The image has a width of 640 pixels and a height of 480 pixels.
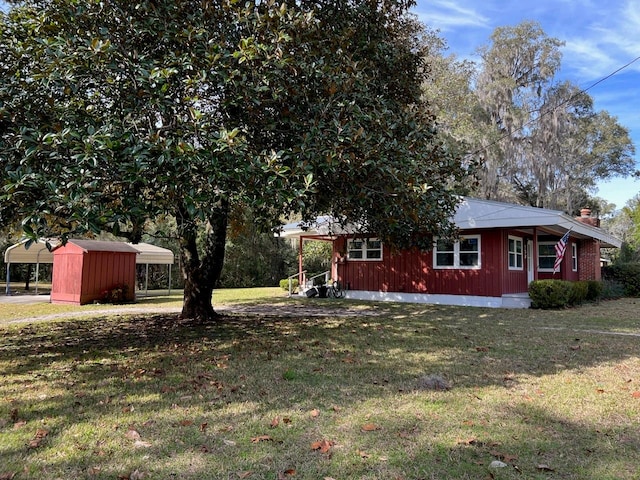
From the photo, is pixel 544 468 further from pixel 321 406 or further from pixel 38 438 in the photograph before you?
pixel 38 438

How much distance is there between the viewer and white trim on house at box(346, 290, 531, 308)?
44.7 ft

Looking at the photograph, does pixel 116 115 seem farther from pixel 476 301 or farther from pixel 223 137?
pixel 476 301

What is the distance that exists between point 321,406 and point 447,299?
11.4 metres

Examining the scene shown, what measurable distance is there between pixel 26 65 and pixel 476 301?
1290 centimetres

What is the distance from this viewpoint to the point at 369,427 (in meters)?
3.57

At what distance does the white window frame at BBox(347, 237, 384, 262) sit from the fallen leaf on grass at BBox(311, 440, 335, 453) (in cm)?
1332

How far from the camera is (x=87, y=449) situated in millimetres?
3154

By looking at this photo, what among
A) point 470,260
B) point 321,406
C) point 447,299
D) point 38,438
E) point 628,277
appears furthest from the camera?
point 628,277

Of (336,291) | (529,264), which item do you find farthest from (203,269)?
(529,264)

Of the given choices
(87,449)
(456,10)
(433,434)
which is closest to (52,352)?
(87,449)

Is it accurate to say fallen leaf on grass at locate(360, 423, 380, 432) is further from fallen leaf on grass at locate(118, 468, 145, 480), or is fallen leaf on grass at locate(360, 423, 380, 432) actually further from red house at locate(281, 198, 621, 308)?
red house at locate(281, 198, 621, 308)

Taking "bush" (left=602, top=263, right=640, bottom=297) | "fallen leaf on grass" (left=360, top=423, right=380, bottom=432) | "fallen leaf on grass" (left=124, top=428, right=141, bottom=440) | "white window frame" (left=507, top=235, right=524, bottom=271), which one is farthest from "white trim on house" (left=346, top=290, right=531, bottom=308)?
"fallen leaf on grass" (left=124, top=428, right=141, bottom=440)

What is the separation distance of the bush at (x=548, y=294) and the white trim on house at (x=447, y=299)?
0.48 m

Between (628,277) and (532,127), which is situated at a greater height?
(532,127)
